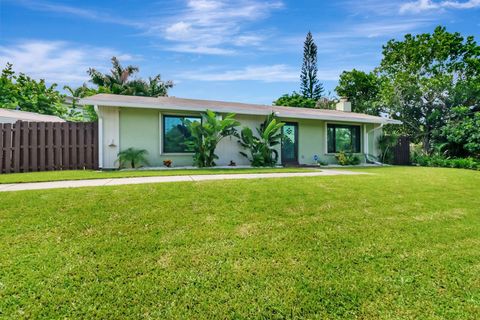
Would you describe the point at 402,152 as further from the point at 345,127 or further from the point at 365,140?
the point at 345,127

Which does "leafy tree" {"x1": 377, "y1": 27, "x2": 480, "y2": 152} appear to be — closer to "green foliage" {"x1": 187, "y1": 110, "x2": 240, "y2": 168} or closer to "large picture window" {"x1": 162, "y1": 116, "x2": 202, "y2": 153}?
"green foliage" {"x1": 187, "y1": 110, "x2": 240, "y2": 168}

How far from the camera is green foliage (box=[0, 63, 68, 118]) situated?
1976 cm

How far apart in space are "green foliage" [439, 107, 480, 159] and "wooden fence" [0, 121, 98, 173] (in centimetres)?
1814

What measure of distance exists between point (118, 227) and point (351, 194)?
450 centimetres

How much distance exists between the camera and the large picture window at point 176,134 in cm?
1099

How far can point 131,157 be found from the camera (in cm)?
1004

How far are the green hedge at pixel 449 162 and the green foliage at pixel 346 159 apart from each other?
14.3 feet

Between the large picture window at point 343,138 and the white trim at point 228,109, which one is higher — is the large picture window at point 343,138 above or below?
below

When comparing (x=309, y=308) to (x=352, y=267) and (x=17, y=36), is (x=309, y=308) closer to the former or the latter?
(x=352, y=267)

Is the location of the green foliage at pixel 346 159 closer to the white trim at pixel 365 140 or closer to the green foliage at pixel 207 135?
the white trim at pixel 365 140

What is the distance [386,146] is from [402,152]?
5.62 ft

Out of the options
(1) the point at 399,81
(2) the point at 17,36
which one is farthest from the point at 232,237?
(1) the point at 399,81

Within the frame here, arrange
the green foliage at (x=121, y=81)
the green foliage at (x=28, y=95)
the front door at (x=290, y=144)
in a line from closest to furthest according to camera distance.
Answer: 1. the front door at (x=290, y=144)
2. the green foliage at (x=28, y=95)
3. the green foliage at (x=121, y=81)

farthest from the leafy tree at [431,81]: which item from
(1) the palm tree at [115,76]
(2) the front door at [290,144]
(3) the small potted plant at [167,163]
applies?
(1) the palm tree at [115,76]
